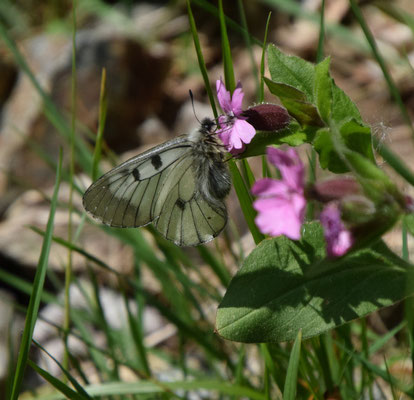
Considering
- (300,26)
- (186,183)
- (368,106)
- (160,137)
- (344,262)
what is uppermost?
(300,26)

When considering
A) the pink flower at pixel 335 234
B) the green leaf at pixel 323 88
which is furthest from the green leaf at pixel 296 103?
the pink flower at pixel 335 234

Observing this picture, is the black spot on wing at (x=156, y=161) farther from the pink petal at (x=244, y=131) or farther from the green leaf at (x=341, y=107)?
the green leaf at (x=341, y=107)

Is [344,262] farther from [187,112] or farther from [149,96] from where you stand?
[149,96]

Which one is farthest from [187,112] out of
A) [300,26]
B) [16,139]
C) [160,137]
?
[16,139]

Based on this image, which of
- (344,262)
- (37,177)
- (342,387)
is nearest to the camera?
(344,262)

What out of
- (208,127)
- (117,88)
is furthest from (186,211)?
(117,88)

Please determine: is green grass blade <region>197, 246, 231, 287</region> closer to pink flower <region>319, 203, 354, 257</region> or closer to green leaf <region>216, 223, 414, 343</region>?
green leaf <region>216, 223, 414, 343</region>
